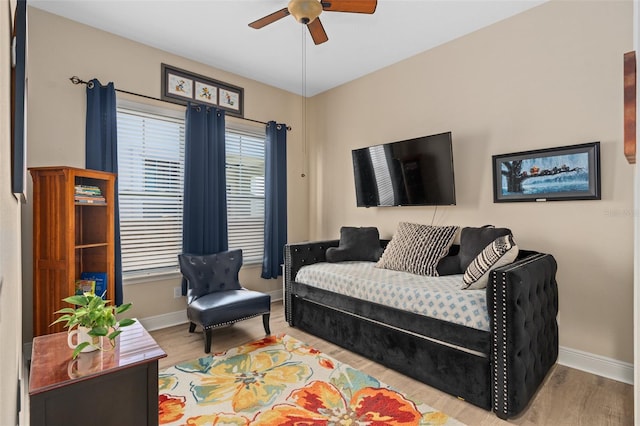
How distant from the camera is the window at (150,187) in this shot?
3.23 metres

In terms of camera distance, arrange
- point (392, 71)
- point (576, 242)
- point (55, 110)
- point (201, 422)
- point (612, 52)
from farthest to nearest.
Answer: point (392, 71), point (55, 110), point (576, 242), point (612, 52), point (201, 422)

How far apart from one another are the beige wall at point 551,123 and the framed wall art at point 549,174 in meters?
0.07

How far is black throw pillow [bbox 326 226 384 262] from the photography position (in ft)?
11.8

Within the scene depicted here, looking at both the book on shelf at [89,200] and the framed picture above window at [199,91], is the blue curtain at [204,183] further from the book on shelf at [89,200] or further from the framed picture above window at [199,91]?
the book on shelf at [89,200]

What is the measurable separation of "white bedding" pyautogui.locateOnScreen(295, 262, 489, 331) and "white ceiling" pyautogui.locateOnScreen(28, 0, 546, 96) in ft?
7.16

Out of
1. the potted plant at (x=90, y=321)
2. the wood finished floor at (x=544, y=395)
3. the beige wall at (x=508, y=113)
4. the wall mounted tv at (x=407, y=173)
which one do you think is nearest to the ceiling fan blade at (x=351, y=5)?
the wall mounted tv at (x=407, y=173)

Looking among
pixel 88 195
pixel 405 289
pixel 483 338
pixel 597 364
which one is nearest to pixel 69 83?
pixel 88 195

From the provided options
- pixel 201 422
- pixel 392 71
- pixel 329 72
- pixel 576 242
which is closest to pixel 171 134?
pixel 329 72

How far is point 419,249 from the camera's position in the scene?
304 cm

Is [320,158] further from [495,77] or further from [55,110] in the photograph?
[55,110]

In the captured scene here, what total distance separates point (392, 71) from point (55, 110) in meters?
3.26

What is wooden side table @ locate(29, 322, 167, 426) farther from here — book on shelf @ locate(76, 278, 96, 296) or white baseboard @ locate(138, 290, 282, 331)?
white baseboard @ locate(138, 290, 282, 331)

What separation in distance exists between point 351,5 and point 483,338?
2.23 meters

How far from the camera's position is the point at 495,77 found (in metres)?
2.98
